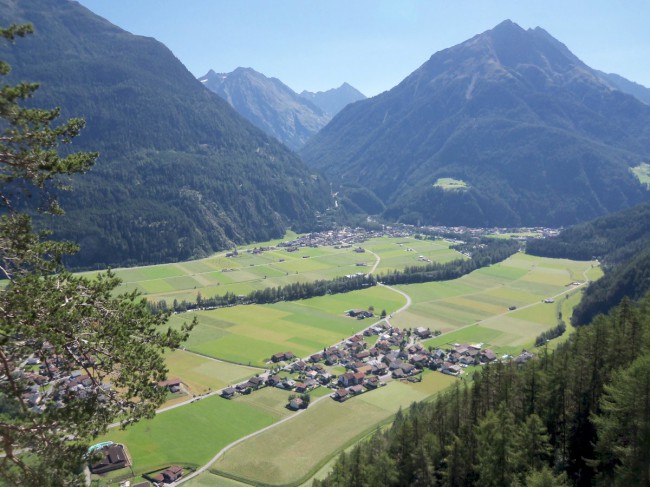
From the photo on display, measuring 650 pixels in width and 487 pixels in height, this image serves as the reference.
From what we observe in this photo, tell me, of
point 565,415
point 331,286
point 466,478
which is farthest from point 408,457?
point 331,286

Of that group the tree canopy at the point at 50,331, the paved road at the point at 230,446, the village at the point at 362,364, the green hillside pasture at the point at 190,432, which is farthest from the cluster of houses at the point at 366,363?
the tree canopy at the point at 50,331

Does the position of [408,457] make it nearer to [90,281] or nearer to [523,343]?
[90,281]

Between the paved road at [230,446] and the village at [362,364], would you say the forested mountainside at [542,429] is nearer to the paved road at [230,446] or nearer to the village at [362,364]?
the paved road at [230,446]

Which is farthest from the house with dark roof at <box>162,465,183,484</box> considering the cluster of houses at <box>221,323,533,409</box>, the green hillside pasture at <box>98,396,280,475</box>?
the cluster of houses at <box>221,323,533,409</box>

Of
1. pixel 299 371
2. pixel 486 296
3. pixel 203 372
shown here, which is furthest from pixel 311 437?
pixel 486 296

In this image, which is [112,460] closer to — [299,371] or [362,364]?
[299,371]

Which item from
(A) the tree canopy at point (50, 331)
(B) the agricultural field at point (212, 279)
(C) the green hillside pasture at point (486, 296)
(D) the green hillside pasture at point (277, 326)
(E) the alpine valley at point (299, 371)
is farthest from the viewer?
(B) the agricultural field at point (212, 279)
